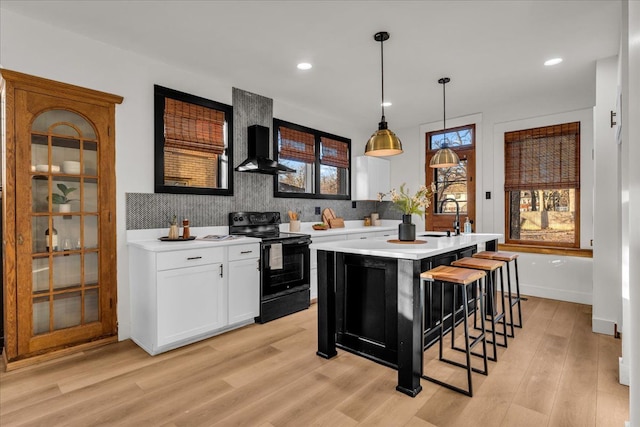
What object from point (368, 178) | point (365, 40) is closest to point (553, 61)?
point (365, 40)

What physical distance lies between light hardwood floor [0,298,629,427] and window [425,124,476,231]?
259cm

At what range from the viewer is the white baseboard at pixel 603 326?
3219 mm

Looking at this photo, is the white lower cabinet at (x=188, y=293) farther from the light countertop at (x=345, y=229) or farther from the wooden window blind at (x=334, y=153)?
the wooden window blind at (x=334, y=153)

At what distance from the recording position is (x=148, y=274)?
2.91 meters

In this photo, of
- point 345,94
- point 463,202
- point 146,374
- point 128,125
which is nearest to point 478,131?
point 463,202

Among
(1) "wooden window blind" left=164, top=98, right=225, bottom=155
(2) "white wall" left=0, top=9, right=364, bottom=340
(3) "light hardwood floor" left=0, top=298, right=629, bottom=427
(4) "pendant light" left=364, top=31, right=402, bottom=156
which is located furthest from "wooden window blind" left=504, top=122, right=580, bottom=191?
(2) "white wall" left=0, top=9, right=364, bottom=340

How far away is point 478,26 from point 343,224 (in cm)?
339

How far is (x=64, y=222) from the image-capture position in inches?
115

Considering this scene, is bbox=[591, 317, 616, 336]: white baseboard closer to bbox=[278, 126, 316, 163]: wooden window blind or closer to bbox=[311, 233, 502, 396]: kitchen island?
bbox=[311, 233, 502, 396]: kitchen island

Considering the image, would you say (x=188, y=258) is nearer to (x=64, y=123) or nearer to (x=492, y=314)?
(x=64, y=123)

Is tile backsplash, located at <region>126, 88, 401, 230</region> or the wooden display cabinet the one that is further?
tile backsplash, located at <region>126, 88, 401, 230</region>

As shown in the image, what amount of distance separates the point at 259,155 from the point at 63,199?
199cm

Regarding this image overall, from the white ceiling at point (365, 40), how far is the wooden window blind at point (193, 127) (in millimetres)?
407

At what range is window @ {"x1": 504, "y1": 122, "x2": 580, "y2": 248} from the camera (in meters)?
4.45
